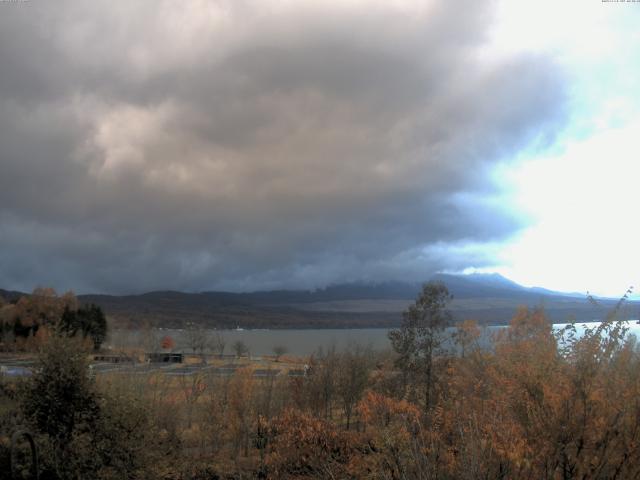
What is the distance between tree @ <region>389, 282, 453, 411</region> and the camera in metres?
24.3

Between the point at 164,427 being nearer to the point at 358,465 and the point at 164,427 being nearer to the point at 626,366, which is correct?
the point at 358,465

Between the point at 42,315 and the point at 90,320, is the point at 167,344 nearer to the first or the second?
the point at 90,320

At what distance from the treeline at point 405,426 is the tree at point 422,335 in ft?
4.11

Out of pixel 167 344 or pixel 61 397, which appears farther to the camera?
pixel 167 344

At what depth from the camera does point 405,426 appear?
34.0 ft

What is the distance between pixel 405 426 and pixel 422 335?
580 inches

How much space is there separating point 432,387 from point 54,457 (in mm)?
15754

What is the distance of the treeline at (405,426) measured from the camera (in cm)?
802

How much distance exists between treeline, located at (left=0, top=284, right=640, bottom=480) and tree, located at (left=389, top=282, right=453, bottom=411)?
1.25 meters

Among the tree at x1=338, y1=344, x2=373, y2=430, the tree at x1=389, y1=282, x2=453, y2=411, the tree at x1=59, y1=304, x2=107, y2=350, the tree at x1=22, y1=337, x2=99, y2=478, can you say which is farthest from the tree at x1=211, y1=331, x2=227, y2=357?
the tree at x1=22, y1=337, x2=99, y2=478

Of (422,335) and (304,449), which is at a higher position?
(422,335)

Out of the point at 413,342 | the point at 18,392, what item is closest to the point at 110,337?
the point at 413,342

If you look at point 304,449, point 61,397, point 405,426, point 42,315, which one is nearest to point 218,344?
point 42,315

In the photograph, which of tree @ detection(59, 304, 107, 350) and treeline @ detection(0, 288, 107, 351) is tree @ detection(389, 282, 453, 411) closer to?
tree @ detection(59, 304, 107, 350)
